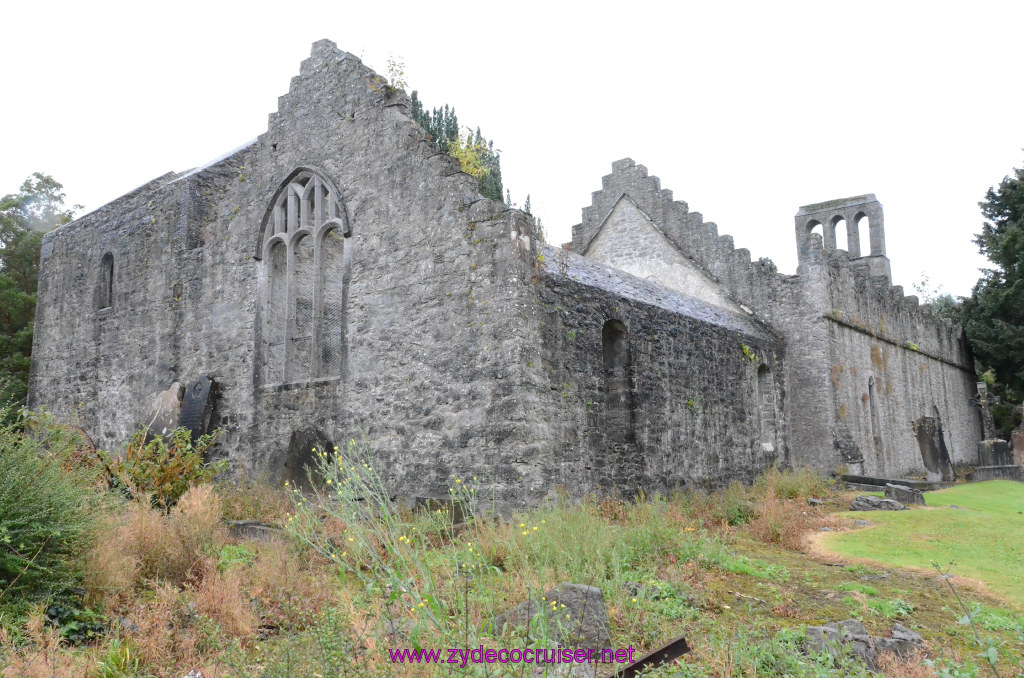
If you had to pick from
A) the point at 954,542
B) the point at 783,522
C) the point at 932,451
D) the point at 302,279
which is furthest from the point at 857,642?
the point at 932,451

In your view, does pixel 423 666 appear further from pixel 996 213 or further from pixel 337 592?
pixel 996 213

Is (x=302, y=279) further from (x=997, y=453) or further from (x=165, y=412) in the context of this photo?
(x=997, y=453)

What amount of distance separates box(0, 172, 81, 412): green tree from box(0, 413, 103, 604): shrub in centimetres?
1651

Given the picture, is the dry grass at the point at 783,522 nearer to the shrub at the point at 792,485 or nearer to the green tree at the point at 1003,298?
the shrub at the point at 792,485

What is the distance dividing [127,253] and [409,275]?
828 cm

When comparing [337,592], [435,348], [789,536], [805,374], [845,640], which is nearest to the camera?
[845,640]

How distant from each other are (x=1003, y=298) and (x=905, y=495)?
57.0 feet

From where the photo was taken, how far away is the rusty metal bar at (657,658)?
4.51 meters

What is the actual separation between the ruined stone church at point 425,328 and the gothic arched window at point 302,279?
0.04 metres

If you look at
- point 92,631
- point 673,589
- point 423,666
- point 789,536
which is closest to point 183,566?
point 92,631

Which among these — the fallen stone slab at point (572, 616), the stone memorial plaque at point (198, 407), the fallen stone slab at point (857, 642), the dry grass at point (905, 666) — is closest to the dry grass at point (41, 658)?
the fallen stone slab at point (572, 616)

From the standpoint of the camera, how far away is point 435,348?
34.1 ft

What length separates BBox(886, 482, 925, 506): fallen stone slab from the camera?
13.5m

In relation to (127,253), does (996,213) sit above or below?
above
